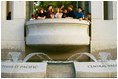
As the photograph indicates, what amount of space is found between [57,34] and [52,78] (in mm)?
4776

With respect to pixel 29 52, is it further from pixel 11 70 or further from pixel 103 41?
pixel 11 70

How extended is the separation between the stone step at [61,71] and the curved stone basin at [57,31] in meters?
3.34

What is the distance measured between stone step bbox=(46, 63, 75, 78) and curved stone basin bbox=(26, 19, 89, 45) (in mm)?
3337

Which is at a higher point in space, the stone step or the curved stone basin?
the curved stone basin

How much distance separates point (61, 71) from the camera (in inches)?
481

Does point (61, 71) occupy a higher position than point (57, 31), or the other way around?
point (57, 31)

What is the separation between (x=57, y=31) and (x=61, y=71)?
14.7 feet

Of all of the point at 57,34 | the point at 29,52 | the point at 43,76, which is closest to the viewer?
the point at 43,76

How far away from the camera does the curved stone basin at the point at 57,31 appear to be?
16.3 metres

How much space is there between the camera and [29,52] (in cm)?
1745

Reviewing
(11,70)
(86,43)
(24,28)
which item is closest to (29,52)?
(24,28)

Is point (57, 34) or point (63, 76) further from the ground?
point (57, 34)

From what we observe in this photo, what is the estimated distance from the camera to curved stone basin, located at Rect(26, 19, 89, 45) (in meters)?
16.3

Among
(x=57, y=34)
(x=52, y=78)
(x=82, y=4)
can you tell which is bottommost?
(x=52, y=78)
